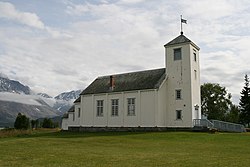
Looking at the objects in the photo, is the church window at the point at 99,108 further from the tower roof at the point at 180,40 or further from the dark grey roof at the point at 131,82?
the tower roof at the point at 180,40

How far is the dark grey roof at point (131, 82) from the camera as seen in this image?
4366cm

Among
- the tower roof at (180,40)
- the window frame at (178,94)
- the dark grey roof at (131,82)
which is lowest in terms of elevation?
the window frame at (178,94)

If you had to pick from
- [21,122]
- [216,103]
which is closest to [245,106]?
A: [216,103]

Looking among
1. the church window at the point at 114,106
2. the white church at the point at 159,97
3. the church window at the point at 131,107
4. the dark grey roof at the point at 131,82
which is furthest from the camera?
the church window at the point at 114,106

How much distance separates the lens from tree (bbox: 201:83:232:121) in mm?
66000

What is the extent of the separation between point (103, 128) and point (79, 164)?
111ft

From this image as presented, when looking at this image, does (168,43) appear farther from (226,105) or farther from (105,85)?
(226,105)

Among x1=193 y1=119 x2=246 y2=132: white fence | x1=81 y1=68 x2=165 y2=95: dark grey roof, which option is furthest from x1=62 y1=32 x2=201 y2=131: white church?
x1=193 y1=119 x2=246 y2=132: white fence

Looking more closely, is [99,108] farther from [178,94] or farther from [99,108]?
[178,94]

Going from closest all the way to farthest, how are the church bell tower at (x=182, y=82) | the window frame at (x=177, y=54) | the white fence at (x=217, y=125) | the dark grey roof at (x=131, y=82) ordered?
1. the white fence at (x=217, y=125)
2. the church bell tower at (x=182, y=82)
3. the window frame at (x=177, y=54)
4. the dark grey roof at (x=131, y=82)

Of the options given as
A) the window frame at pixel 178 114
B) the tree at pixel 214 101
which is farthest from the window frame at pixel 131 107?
the tree at pixel 214 101

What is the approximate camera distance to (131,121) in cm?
4394

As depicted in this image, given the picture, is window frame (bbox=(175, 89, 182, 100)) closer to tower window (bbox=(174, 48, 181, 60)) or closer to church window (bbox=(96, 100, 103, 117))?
tower window (bbox=(174, 48, 181, 60))

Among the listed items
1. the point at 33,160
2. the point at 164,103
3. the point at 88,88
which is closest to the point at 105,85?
the point at 88,88
